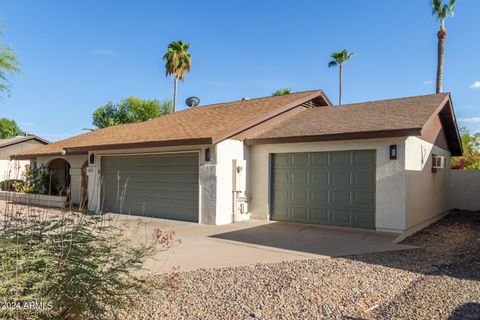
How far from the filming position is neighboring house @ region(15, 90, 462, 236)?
9.16 metres

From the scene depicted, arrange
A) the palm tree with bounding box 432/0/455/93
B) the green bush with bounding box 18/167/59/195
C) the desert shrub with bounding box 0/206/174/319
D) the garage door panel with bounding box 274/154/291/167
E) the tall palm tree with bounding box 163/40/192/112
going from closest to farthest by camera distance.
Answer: the desert shrub with bounding box 0/206/174/319 → the garage door panel with bounding box 274/154/291/167 → the green bush with bounding box 18/167/59/195 → the palm tree with bounding box 432/0/455/93 → the tall palm tree with bounding box 163/40/192/112

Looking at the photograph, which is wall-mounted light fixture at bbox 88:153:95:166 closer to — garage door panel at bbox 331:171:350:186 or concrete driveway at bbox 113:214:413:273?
concrete driveway at bbox 113:214:413:273

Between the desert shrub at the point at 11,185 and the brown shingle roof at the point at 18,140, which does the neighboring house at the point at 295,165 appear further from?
the brown shingle roof at the point at 18,140

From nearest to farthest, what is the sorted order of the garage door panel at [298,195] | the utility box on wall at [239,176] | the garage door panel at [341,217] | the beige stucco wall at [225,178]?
the garage door panel at [341,217] → the beige stucco wall at [225,178] → the garage door panel at [298,195] → the utility box on wall at [239,176]

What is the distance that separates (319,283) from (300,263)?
1.11 m

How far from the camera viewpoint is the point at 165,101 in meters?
50.5

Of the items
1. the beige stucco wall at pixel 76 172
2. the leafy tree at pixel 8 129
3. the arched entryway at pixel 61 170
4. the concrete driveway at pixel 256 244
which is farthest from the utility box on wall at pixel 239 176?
the leafy tree at pixel 8 129

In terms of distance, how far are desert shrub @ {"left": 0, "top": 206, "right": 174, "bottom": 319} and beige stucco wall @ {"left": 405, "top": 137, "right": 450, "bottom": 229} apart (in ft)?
25.1

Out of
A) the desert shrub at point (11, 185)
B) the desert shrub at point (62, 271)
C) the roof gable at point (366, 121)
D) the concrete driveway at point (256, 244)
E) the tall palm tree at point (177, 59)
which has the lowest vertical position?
the concrete driveway at point (256, 244)

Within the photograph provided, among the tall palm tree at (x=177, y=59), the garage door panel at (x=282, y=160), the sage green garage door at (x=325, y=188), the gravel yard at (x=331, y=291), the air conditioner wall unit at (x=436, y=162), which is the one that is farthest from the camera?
the tall palm tree at (x=177, y=59)

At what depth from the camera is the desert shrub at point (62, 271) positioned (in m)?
2.92

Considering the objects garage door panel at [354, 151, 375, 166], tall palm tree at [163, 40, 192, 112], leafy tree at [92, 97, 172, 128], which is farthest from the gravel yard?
leafy tree at [92, 97, 172, 128]

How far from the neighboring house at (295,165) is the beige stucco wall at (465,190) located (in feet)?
4.14

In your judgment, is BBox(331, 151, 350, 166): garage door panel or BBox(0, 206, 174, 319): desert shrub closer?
BBox(0, 206, 174, 319): desert shrub
